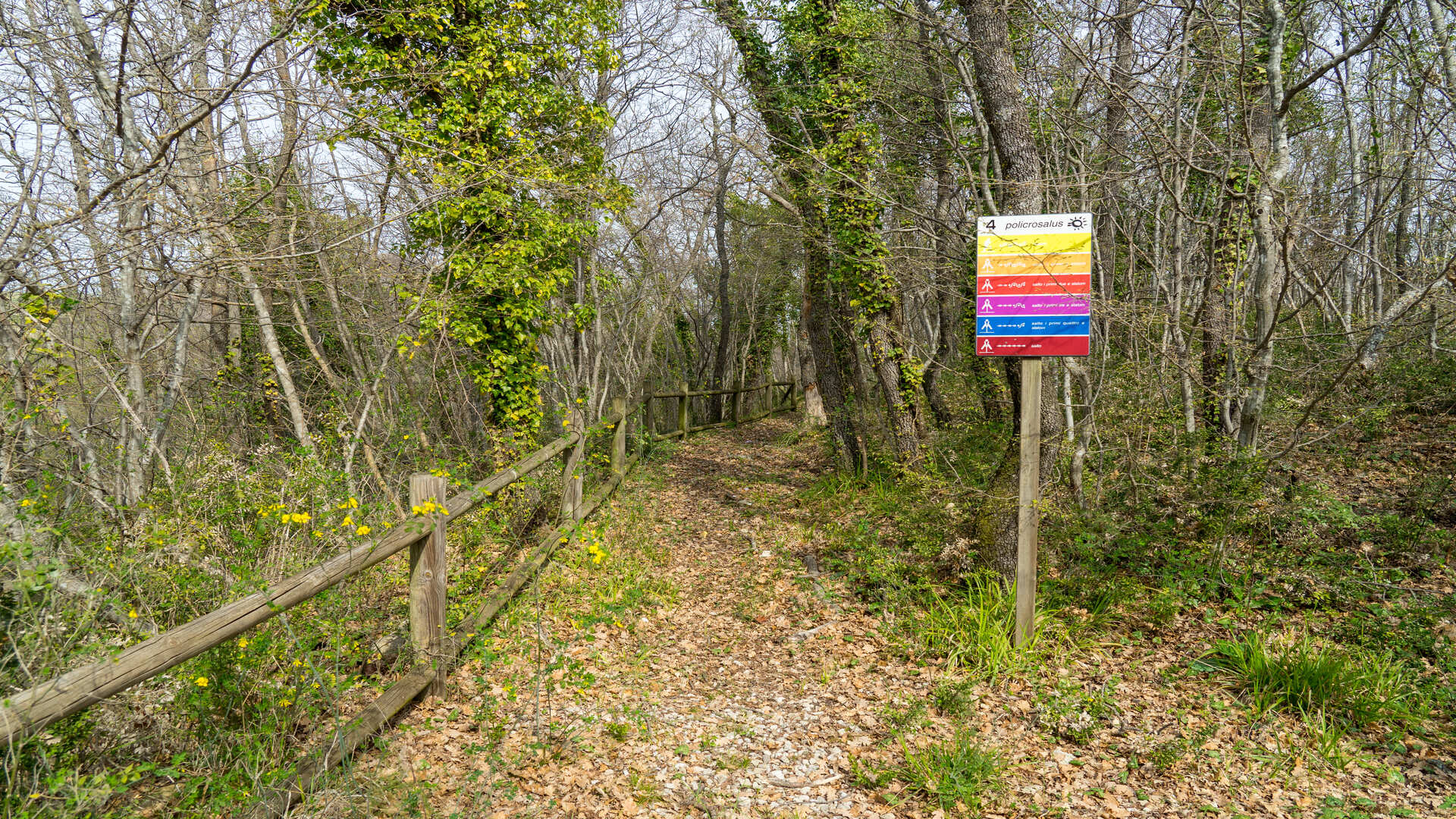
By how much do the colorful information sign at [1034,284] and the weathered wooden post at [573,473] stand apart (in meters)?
3.66

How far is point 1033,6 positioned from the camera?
5891 mm

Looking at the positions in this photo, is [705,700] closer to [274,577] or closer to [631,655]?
[631,655]

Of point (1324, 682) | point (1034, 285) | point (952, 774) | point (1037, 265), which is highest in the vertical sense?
point (1037, 265)

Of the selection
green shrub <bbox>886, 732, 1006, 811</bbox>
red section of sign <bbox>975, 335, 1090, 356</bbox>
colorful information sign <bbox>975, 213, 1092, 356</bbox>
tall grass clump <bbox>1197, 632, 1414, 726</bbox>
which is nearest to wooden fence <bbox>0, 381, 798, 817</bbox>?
green shrub <bbox>886, 732, 1006, 811</bbox>

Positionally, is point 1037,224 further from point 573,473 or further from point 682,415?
point 682,415

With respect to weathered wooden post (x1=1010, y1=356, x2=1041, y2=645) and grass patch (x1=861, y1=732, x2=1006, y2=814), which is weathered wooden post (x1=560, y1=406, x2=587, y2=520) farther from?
grass patch (x1=861, y1=732, x2=1006, y2=814)

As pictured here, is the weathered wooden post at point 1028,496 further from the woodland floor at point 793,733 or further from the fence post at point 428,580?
the fence post at point 428,580

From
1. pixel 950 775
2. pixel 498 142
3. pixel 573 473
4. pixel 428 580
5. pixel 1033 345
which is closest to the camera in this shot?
pixel 950 775

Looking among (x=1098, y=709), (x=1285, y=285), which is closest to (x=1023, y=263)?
(x=1285, y=285)

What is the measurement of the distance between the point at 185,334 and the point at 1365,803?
30.6 feet

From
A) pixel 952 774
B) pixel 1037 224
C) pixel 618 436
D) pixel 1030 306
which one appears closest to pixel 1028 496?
pixel 1030 306

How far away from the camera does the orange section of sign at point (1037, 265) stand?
4.50 metres

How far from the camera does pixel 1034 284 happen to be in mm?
4594

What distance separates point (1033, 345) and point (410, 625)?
4.06 meters
